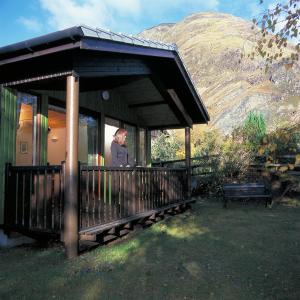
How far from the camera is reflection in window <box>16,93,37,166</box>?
6117mm

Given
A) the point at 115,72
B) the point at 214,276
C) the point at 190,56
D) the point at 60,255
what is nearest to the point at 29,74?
the point at 115,72

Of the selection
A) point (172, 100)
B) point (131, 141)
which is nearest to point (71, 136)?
point (172, 100)

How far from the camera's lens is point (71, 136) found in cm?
487

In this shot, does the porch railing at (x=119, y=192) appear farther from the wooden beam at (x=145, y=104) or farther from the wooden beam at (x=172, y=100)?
the wooden beam at (x=145, y=104)

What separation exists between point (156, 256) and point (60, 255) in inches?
56.8

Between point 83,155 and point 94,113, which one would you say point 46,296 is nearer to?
point 83,155

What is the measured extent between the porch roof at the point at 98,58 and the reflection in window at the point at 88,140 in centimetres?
101

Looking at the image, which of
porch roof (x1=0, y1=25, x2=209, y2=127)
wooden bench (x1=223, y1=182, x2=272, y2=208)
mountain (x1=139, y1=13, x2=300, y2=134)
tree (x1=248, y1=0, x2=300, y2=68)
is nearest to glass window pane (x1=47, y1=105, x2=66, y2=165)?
porch roof (x1=0, y1=25, x2=209, y2=127)

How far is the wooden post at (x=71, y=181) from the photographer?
4688 mm

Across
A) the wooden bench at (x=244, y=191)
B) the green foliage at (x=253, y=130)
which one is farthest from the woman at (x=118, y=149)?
the green foliage at (x=253, y=130)

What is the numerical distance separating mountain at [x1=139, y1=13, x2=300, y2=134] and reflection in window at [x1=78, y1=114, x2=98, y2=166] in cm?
263

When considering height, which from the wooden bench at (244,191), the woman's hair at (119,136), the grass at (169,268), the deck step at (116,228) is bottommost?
the grass at (169,268)

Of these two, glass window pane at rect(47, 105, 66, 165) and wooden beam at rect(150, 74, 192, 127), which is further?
wooden beam at rect(150, 74, 192, 127)

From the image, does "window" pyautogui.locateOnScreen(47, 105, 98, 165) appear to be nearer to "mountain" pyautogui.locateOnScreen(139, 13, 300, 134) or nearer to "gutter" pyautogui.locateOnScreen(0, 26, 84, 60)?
"gutter" pyautogui.locateOnScreen(0, 26, 84, 60)
